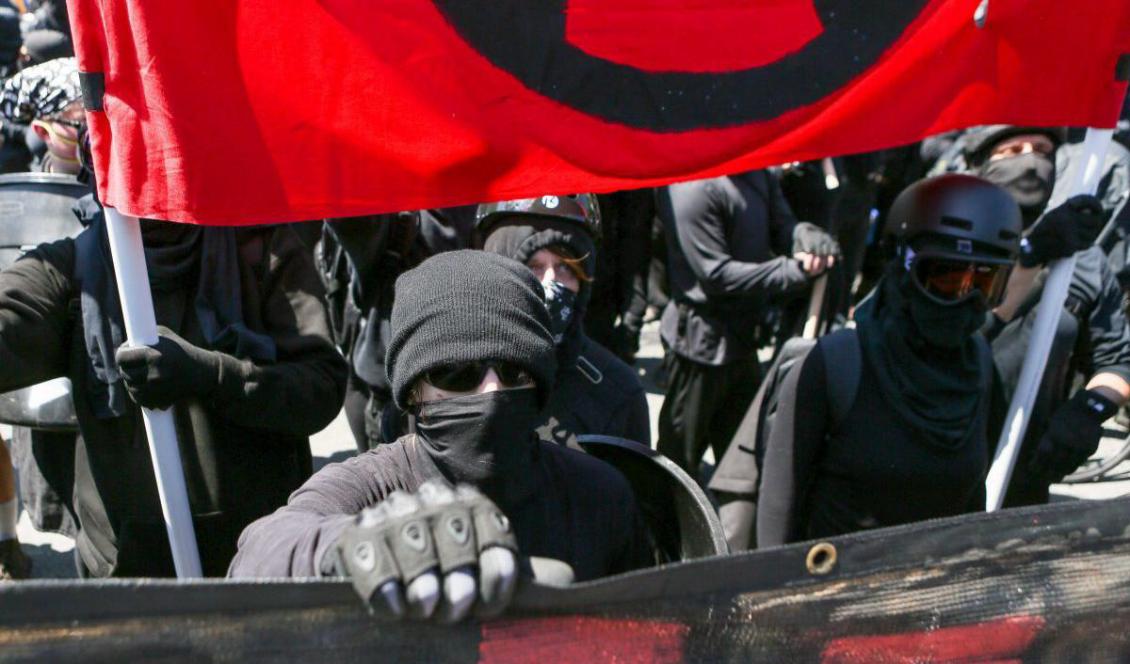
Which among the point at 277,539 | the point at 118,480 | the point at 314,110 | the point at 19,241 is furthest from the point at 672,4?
the point at 19,241

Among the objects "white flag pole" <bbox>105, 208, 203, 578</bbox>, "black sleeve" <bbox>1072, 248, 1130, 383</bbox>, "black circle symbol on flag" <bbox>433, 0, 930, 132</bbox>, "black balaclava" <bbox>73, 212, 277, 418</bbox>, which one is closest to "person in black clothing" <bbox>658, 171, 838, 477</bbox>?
"black sleeve" <bbox>1072, 248, 1130, 383</bbox>

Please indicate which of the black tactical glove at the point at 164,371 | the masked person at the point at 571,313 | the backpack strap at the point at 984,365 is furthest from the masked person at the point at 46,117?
the backpack strap at the point at 984,365

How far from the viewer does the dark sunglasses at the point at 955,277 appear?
8.73 feet

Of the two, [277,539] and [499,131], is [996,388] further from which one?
[277,539]

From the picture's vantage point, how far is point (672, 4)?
224 centimetres

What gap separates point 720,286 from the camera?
473 cm

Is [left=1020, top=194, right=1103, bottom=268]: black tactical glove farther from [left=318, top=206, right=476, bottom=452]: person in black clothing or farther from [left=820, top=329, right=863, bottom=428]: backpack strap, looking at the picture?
[left=318, top=206, right=476, bottom=452]: person in black clothing

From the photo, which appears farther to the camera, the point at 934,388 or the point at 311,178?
the point at 934,388

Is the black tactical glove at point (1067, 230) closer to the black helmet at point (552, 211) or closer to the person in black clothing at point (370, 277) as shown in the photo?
the black helmet at point (552, 211)

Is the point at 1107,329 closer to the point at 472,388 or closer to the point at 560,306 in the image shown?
the point at 560,306

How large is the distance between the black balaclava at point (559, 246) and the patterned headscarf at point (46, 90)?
132 centimetres

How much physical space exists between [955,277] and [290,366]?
1658 millimetres

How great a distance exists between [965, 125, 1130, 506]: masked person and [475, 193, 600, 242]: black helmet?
118 centimetres

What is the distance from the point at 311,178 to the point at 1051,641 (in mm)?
1508
